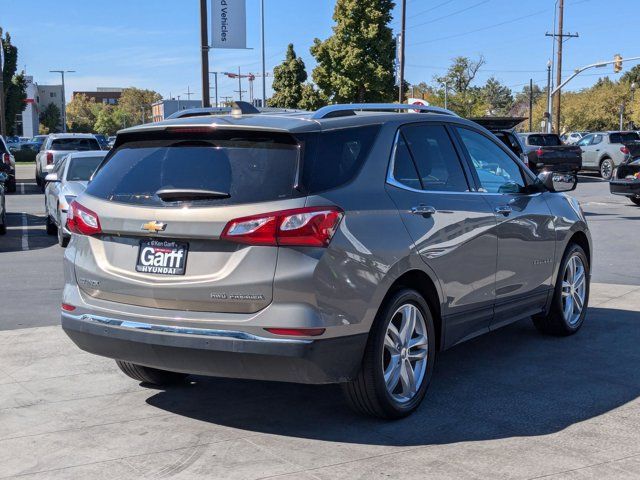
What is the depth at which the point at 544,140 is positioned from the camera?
30.9 meters

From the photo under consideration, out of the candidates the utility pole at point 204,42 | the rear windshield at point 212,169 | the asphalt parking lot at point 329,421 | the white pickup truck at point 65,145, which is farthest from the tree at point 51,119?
the rear windshield at point 212,169

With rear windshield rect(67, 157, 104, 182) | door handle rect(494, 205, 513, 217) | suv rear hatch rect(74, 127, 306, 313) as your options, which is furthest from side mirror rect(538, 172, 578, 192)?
rear windshield rect(67, 157, 104, 182)

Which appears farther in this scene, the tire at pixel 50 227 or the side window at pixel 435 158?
the tire at pixel 50 227

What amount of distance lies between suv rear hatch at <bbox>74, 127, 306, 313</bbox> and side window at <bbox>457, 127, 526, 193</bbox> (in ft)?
6.30

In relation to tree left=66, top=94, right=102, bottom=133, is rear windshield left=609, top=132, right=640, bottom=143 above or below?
below

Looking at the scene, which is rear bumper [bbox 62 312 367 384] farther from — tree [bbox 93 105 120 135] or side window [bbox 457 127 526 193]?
tree [bbox 93 105 120 135]

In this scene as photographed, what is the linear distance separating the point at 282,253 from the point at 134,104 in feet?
489

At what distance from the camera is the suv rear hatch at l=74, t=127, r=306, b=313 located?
405 cm

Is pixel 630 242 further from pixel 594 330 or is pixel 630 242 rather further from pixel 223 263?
pixel 223 263

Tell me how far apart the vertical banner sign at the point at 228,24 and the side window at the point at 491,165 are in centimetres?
1019

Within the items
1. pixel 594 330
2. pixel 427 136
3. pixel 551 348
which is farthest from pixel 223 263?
pixel 594 330

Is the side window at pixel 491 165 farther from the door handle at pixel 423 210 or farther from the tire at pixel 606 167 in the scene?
the tire at pixel 606 167

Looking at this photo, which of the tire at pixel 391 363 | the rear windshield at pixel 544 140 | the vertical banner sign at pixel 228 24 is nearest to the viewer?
the tire at pixel 391 363

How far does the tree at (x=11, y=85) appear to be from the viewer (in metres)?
76.4
